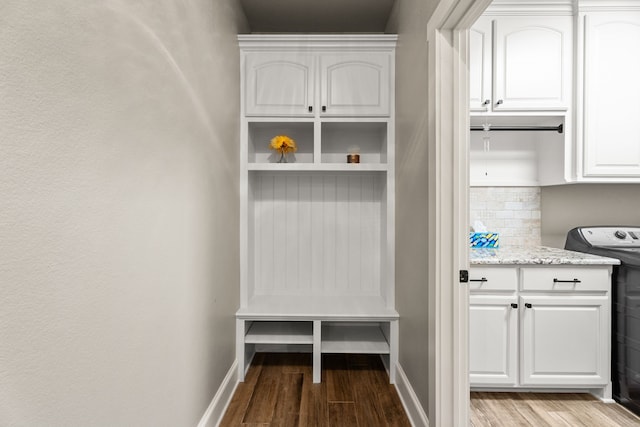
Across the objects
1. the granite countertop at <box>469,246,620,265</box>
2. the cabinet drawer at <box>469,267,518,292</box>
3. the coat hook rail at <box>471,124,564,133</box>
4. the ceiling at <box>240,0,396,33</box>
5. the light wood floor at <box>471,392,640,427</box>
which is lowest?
the light wood floor at <box>471,392,640,427</box>

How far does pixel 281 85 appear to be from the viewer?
260 cm

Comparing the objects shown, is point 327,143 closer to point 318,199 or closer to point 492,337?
point 318,199

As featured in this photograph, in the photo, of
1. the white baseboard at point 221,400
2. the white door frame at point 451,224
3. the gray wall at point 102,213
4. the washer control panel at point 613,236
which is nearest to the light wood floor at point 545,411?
the white door frame at point 451,224

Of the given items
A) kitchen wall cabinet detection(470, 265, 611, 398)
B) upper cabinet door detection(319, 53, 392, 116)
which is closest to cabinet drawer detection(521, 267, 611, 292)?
kitchen wall cabinet detection(470, 265, 611, 398)

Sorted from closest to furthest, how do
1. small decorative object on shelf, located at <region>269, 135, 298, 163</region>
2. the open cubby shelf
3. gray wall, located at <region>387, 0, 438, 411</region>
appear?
gray wall, located at <region>387, 0, 438, 411</region> < small decorative object on shelf, located at <region>269, 135, 298, 163</region> < the open cubby shelf

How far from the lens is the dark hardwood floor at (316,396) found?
6.55ft

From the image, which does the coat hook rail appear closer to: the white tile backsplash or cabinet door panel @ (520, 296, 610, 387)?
the white tile backsplash

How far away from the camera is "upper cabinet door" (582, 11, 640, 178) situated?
243 cm

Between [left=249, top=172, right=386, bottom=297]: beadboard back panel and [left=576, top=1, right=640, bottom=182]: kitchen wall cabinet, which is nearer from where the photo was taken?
[left=576, top=1, right=640, bottom=182]: kitchen wall cabinet

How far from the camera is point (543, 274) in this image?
2203 mm

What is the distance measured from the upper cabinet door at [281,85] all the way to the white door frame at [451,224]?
3.91 ft

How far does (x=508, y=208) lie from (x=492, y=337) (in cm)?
109

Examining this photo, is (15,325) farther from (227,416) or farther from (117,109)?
(227,416)

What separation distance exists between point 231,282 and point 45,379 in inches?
62.0
